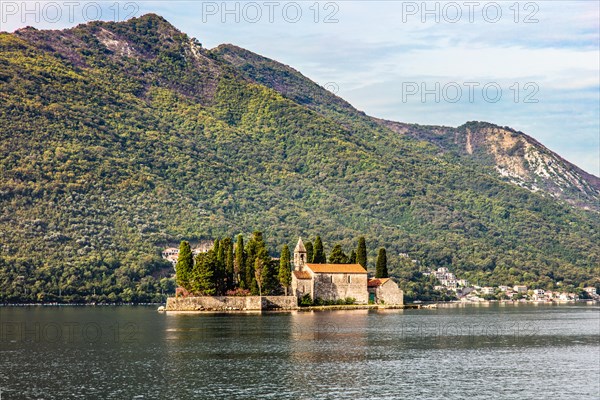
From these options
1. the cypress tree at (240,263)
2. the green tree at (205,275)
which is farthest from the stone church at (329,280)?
the green tree at (205,275)

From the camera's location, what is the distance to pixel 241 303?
11812cm

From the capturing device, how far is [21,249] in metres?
174

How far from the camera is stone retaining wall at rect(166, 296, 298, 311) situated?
383 ft

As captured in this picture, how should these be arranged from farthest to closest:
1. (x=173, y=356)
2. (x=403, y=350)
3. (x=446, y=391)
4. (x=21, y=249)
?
(x=21, y=249) < (x=403, y=350) < (x=173, y=356) < (x=446, y=391)

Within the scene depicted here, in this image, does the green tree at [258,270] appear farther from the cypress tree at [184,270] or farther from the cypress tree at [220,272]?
the cypress tree at [184,270]

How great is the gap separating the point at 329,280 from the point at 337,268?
1.90 meters

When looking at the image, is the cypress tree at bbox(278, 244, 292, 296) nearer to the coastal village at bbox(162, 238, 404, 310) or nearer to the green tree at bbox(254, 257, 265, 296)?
the coastal village at bbox(162, 238, 404, 310)

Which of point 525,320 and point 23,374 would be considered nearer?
point 23,374

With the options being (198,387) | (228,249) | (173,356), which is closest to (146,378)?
(198,387)

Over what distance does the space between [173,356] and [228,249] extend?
4965 cm

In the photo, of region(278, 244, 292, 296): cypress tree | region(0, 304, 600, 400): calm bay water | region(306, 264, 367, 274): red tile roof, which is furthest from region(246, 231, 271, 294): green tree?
region(0, 304, 600, 400): calm bay water

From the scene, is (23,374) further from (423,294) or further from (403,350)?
(423,294)

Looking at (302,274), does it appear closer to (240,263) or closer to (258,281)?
(258,281)

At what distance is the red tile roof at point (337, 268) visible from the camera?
12014 centimetres
